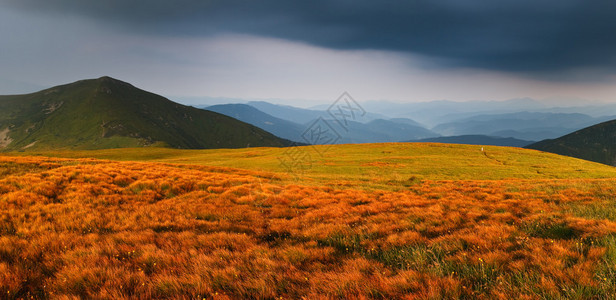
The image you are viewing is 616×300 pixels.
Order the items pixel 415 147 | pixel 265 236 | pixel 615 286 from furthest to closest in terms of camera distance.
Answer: pixel 415 147, pixel 265 236, pixel 615 286

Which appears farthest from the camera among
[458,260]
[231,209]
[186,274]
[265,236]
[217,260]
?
[231,209]

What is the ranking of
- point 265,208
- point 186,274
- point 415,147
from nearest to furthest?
point 186,274
point 265,208
point 415,147

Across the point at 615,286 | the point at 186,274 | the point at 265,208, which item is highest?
the point at 615,286

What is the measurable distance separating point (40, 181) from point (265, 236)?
13.0 metres

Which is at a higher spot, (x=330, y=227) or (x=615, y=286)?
(x=615, y=286)

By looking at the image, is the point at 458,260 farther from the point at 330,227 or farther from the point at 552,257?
the point at 330,227

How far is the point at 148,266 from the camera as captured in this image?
4836 millimetres

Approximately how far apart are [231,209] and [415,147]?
7292 cm

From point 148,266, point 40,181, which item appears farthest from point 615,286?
point 40,181

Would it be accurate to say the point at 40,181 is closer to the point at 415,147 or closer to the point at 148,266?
the point at 148,266

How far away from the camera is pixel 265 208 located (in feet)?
36.7

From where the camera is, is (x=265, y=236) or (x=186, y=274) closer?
(x=186, y=274)

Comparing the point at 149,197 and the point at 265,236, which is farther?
the point at 149,197

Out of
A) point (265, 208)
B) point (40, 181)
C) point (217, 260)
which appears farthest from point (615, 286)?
point (40, 181)
